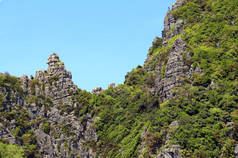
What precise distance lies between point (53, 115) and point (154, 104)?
23.0 meters

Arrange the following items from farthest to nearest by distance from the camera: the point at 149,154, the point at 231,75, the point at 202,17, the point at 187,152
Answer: the point at 202,17 < the point at 231,75 < the point at 149,154 < the point at 187,152

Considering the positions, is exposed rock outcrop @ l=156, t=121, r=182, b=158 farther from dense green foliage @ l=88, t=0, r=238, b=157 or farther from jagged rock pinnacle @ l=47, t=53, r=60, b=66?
jagged rock pinnacle @ l=47, t=53, r=60, b=66

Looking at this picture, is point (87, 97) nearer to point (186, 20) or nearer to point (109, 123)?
point (109, 123)

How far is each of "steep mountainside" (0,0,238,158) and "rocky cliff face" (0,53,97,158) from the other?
0.21m

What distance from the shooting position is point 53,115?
102 metres

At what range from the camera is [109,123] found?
99188mm

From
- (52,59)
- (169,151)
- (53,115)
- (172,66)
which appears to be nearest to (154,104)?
(172,66)

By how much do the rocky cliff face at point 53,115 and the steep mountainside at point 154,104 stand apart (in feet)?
0.70

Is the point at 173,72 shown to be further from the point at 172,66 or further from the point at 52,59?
the point at 52,59

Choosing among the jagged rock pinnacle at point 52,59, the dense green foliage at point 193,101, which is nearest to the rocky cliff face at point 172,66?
the dense green foliage at point 193,101

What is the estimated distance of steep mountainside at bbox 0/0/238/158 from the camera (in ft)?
263

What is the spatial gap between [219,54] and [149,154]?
26.8 meters

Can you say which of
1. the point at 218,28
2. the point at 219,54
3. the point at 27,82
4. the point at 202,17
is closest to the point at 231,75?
the point at 219,54

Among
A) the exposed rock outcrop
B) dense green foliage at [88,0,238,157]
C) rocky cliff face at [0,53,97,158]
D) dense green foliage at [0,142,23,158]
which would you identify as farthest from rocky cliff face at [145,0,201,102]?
dense green foliage at [0,142,23,158]
